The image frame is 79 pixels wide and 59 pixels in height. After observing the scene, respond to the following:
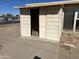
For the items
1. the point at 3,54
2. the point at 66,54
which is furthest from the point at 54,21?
the point at 3,54

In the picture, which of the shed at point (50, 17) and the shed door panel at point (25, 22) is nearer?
the shed at point (50, 17)

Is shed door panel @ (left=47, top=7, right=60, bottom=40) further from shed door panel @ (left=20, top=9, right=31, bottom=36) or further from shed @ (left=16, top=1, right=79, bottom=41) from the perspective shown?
shed door panel @ (left=20, top=9, right=31, bottom=36)

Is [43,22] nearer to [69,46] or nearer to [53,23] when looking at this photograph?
[53,23]

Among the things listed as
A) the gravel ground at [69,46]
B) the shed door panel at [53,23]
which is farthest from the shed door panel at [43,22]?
the gravel ground at [69,46]

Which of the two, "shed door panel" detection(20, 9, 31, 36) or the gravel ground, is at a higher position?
"shed door panel" detection(20, 9, 31, 36)

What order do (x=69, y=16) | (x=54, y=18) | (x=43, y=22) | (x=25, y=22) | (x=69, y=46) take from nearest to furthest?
(x=69, y=46) < (x=69, y=16) < (x=54, y=18) < (x=43, y=22) < (x=25, y=22)

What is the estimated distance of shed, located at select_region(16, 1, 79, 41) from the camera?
9.95 meters

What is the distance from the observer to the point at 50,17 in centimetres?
1068

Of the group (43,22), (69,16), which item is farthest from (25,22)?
(69,16)

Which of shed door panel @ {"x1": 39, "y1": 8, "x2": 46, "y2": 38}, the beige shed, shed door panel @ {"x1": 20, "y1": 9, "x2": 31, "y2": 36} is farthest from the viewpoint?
shed door panel @ {"x1": 20, "y1": 9, "x2": 31, "y2": 36}

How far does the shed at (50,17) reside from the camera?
995 cm

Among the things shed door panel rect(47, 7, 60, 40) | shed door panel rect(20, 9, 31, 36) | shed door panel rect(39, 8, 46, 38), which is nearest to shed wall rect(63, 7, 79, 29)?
shed door panel rect(47, 7, 60, 40)

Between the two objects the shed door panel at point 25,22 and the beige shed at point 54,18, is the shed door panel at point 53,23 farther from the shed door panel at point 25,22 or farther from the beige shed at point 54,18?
the shed door panel at point 25,22

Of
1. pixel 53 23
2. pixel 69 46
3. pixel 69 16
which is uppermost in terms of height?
pixel 69 16
